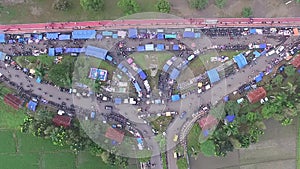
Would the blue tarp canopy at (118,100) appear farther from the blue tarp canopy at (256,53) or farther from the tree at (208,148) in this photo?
the blue tarp canopy at (256,53)

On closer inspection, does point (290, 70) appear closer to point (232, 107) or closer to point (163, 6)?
point (232, 107)

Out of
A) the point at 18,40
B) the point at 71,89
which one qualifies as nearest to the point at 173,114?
the point at 71,89

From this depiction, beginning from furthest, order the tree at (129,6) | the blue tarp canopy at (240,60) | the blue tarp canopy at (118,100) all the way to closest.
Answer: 1. the blue tarp canopy at (118,100)
2. the blue tarp canopy at (240,60)
3. the tree at (129,6)

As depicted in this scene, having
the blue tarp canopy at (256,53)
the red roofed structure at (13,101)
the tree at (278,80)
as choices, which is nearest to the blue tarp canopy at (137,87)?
the red roofed structure at (13,101)

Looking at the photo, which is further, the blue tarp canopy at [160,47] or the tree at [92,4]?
the blue tarp canopy at [160,47]

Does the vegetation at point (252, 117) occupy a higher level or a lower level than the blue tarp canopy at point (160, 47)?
lower

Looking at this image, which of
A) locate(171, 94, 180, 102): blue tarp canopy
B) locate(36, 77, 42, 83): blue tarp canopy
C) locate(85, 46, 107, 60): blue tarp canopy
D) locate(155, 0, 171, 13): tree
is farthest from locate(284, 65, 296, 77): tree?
locate(36, 77, 42, 83): blue tarp canopy

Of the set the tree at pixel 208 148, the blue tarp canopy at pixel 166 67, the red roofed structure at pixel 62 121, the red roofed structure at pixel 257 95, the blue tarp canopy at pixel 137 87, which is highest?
the blue tarp canopy at pixel 166 67

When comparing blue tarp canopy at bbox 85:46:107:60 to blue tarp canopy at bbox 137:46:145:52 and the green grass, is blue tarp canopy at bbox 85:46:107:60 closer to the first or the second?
blue tarp canopy at bbox 137:46:145:52
